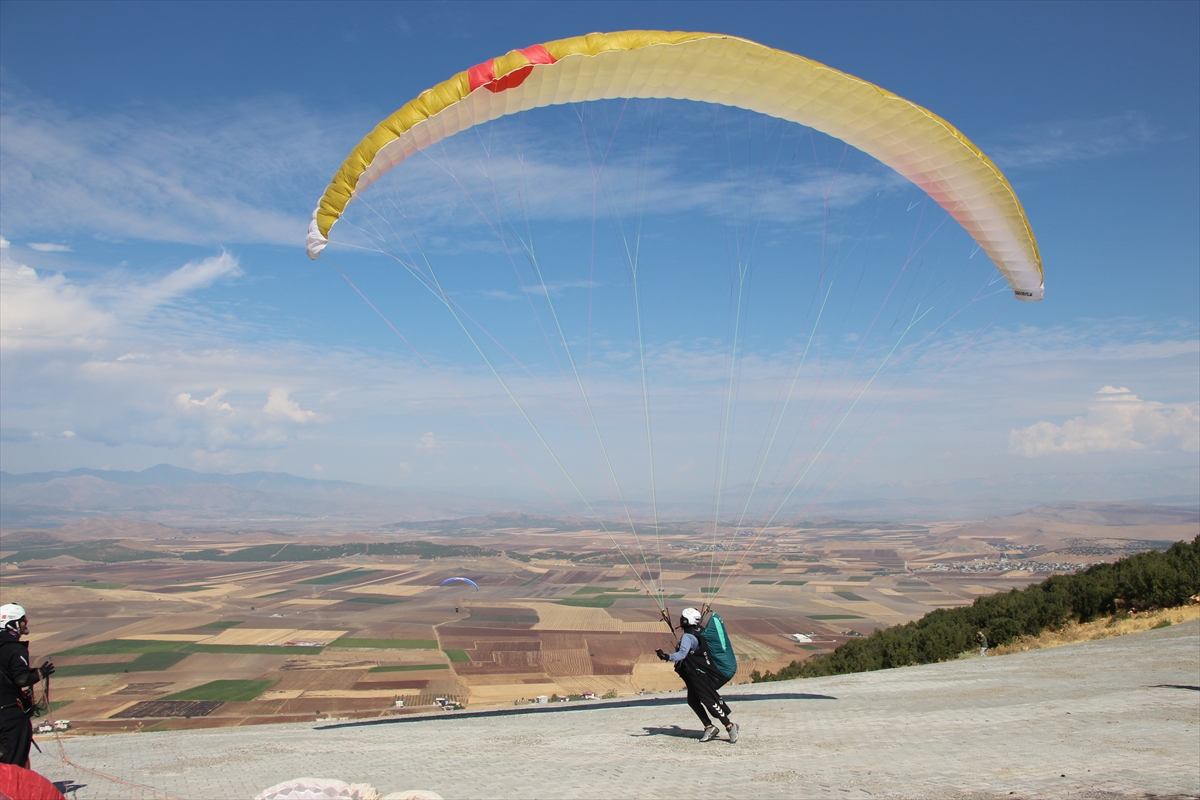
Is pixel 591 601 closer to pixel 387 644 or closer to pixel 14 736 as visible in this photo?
pixel 387 644

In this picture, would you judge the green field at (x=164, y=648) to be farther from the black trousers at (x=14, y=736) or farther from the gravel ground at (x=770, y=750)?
the black trousers at (x=14, y=736)

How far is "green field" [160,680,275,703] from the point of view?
2970 centimetres

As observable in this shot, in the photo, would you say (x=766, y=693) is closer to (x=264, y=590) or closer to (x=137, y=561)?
(x=264, y=590)

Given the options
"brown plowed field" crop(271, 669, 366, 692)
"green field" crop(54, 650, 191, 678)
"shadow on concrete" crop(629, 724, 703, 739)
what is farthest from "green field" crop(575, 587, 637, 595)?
"shadow on concrete" crop(629, 724, 703, 739)

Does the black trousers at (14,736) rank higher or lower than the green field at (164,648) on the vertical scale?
higher

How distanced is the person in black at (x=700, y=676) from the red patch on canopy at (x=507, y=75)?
20.7 ft

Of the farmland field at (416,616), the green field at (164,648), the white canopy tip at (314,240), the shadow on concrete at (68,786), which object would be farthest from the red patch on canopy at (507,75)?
the green field at (164,648)

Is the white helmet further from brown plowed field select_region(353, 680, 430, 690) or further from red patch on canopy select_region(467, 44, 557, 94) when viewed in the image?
brown plowed field select_region(353, 680, 430, 690)

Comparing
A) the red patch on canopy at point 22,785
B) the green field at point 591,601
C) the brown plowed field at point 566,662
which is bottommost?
the green field at point 591,601

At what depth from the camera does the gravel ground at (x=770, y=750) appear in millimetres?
5484

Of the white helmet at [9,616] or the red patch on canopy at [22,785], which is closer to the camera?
the red patch on canopy at [22,785]

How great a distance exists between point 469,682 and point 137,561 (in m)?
100

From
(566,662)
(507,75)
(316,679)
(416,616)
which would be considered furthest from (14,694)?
(416,616)

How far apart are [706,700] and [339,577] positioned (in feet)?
281
